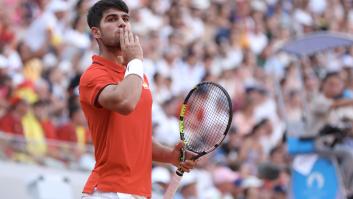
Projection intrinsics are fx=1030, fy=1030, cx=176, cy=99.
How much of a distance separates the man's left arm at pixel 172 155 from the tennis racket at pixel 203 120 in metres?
0.03

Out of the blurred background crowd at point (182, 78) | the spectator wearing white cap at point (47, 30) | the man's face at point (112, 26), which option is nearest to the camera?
the man's face at point (112, 26)

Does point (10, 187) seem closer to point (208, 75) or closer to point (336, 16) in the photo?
point (208, 75)

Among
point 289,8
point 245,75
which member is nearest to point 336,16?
point 289,8

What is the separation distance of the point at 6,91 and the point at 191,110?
527 cm

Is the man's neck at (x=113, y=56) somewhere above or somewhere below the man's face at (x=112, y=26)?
below

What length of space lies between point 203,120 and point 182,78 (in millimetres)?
8730

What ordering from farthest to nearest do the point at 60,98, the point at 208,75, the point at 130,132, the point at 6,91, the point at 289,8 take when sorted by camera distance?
the point at 289,8, the point at 208,75, the point at 60,98, the point at 6,91, the point at 130,132

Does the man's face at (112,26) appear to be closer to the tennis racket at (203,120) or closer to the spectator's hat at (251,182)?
the tennis racket at (203,120)

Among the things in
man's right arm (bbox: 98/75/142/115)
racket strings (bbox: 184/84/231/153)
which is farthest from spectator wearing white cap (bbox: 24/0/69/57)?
man's right arm (bbox: 98/75/142/115)

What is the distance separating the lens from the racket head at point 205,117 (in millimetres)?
6113

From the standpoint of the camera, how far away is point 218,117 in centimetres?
643

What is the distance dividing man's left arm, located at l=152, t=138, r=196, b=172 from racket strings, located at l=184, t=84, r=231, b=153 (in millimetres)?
68

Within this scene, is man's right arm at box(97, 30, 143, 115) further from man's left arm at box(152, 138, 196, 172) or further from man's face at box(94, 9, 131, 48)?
man's left arm at box(152, 138, 196, 172)

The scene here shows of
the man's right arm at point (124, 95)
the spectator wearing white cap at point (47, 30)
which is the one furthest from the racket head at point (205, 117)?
the spectator wearing white cap at point (47, 30)
